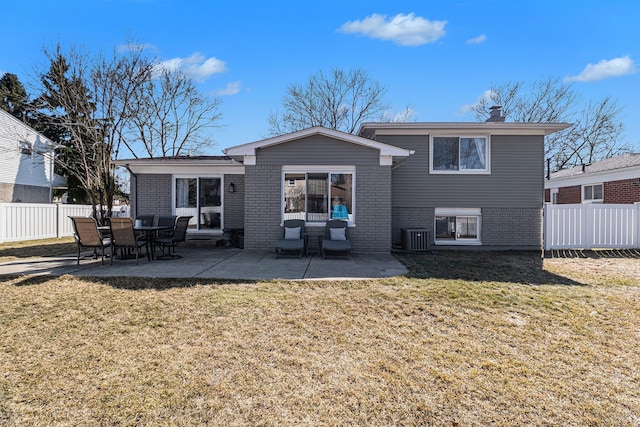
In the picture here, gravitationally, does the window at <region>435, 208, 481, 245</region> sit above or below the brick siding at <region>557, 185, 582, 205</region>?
below

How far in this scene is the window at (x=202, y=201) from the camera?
39.5 ft

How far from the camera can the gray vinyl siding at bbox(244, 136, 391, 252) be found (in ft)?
32.0

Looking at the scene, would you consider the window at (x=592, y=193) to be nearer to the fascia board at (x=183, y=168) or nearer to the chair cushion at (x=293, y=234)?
the chair cushion at (x=293, y=234)

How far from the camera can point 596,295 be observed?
570cm

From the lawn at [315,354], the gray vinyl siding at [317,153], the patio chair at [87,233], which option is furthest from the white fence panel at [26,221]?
the gray vinyl siding at [317,153]

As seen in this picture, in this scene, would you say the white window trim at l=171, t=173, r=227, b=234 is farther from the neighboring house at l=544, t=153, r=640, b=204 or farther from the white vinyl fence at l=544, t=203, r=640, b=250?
the neighboring house at l=544, t=153, r=640, b=204

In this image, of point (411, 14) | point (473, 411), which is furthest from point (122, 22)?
point (473, 411)

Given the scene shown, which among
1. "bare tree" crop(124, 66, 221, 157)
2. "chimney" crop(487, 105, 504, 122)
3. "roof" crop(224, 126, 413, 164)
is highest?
"bare tree" crop(124, 66, 221, 157)

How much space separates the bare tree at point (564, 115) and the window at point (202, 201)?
25.6m

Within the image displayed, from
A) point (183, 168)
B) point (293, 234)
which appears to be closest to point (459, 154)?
point (293, 234)

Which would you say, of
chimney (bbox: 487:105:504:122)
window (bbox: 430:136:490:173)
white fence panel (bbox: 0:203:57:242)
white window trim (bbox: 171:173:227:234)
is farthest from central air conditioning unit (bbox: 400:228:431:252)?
white fence panel (bbox: 0:203:57:242)

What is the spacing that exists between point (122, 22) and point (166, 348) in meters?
18.2

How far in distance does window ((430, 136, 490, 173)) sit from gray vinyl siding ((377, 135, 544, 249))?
220 millimetres

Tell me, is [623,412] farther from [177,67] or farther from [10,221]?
[177,67]
